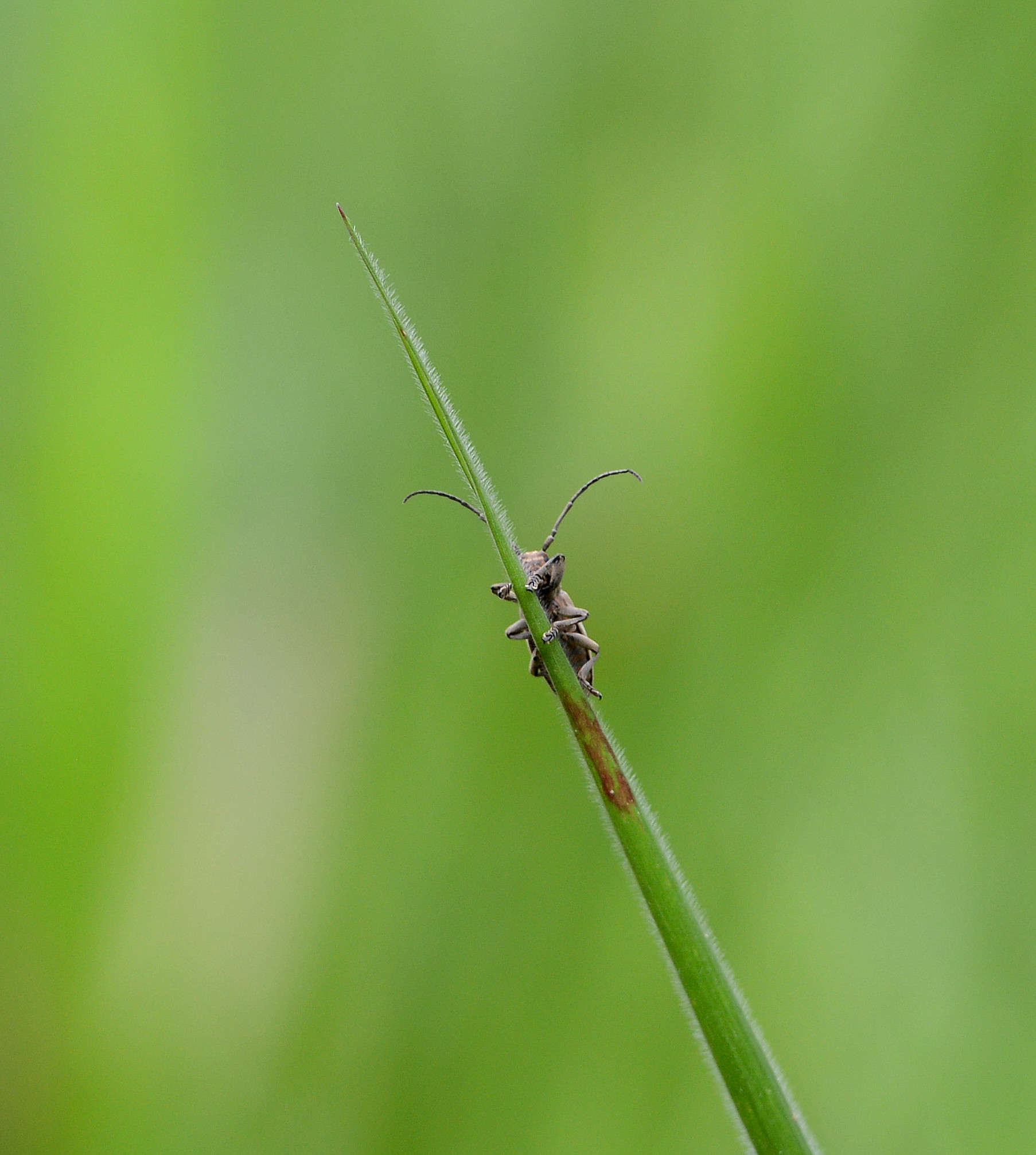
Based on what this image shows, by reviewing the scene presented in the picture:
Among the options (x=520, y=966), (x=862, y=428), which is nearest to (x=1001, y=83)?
(x=862, y=428)

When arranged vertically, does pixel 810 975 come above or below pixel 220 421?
below

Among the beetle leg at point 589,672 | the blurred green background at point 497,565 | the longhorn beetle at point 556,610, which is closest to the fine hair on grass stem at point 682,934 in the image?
the longhorn beetle at point 556,610

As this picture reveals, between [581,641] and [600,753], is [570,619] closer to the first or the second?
[581,641]

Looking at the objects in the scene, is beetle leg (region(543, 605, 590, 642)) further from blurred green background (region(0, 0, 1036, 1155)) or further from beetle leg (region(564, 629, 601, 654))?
blurred green background (region(0, 0, 1036, 1155))

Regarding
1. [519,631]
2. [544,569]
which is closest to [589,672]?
[519,631]

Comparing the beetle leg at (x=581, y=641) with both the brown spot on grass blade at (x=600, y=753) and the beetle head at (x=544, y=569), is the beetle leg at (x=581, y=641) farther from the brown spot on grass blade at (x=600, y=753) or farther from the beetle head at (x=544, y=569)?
the brown spot on grass blade at (x=600, y=753)

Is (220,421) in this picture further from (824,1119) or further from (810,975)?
(824,1119)

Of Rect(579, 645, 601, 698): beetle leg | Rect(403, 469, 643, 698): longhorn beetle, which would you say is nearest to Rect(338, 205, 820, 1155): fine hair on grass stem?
Rect(403, 469, 643, 698): longhorn beetle
